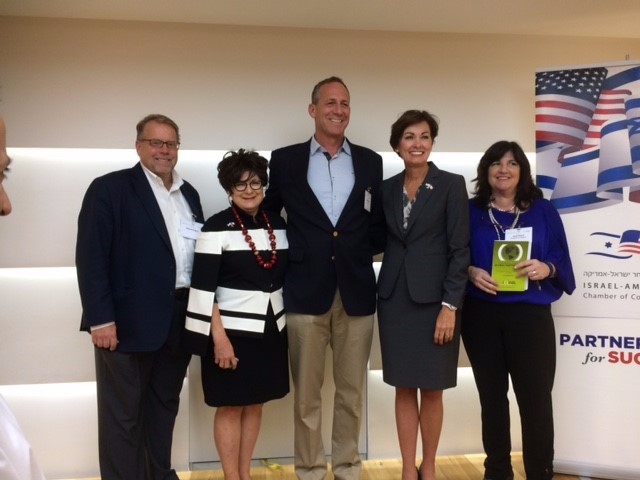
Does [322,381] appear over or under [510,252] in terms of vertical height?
under

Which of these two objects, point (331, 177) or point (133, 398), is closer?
point (133, 398)

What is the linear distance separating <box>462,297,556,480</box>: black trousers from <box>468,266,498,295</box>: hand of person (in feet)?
0.33

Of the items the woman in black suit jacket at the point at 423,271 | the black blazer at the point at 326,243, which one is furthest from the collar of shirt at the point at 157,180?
the woman in black suit jacket at the point at 423,271

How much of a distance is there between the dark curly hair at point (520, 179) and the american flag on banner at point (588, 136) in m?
0.37

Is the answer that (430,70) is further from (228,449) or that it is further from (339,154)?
(228,449)

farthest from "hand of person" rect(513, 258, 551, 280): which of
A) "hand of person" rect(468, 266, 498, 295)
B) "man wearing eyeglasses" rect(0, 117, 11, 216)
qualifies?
"man wearing eyeglasses" rect(0, 117, 11, 216)

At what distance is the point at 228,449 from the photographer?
8.84 ft

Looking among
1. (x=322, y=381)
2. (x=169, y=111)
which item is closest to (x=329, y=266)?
(x=322, y=381)

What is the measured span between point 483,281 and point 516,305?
20 cm

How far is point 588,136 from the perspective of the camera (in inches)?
121

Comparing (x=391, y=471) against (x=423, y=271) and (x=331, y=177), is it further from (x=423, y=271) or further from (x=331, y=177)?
(x=331, y=177)

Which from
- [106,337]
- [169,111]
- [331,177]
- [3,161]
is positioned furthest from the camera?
[169,111]

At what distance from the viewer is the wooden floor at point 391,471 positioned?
3.21 meters

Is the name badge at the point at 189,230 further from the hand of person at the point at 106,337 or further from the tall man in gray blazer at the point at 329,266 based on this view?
the hand of person at the point at 106,337
